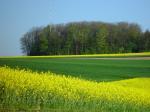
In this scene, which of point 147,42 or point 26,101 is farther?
point 147,42

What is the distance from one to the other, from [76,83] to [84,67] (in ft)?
1.93

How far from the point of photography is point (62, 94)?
35.2 feet

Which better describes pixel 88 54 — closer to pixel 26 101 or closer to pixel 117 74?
pixel 117 74

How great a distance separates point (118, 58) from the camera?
11.6 meters

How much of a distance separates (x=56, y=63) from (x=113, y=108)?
165cm

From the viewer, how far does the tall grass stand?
10664 mm

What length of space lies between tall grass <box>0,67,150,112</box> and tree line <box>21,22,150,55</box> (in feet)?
2.47

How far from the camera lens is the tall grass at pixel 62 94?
10664 mm

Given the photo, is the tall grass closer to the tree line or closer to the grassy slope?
the grassy slope

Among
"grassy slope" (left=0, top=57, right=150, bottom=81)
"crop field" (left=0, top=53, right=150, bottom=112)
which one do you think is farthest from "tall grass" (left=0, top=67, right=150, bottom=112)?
"grassy slope" (left=0, top=57, right=150, bottom=81)

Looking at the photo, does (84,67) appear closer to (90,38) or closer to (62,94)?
(90,38)

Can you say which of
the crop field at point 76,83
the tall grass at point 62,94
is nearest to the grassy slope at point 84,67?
the crop field at point 76,83

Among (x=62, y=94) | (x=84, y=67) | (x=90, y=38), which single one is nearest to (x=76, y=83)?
(x=62, y=94)

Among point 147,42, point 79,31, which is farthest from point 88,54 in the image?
point 147,42
